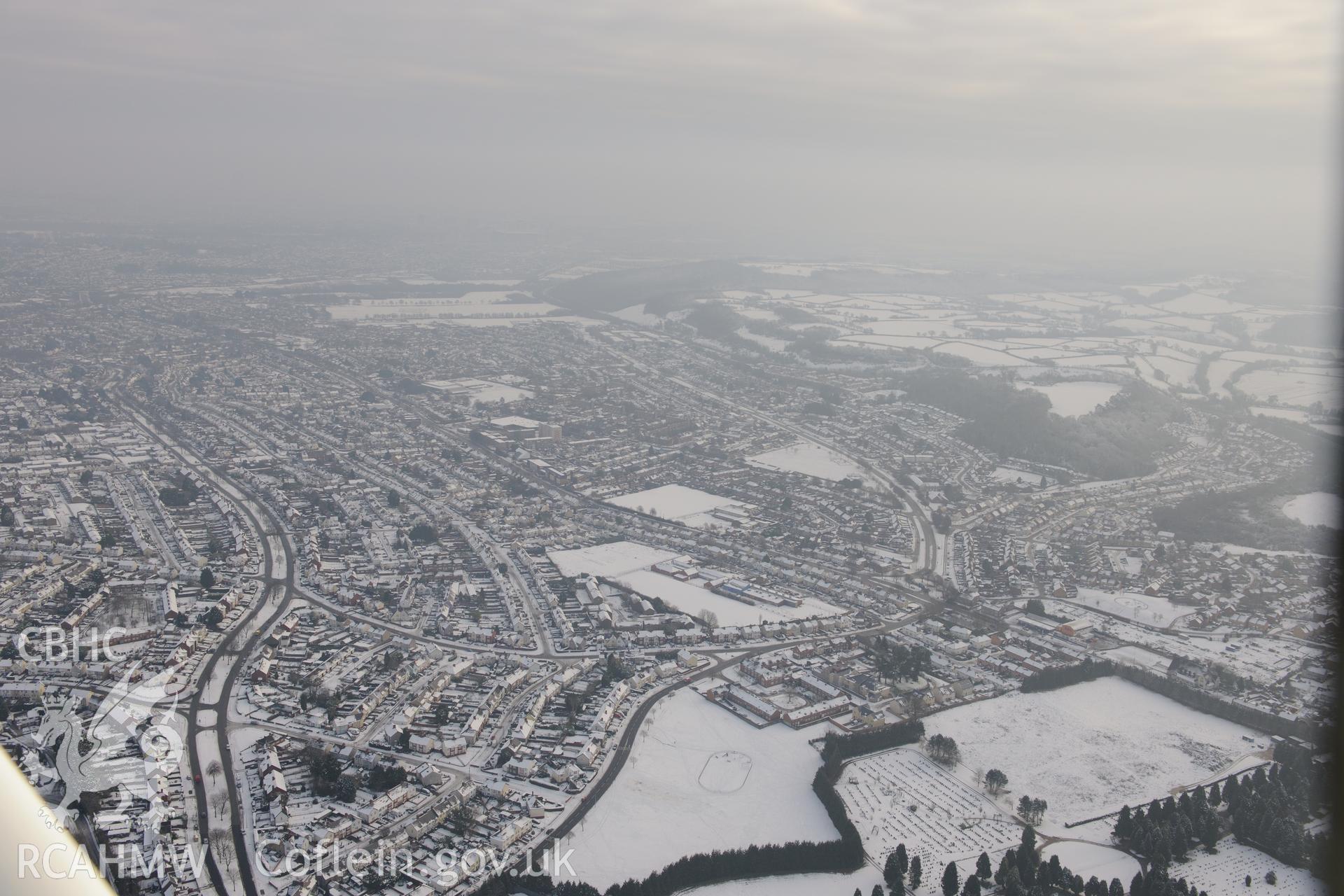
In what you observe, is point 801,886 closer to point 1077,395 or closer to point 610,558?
point 610,558

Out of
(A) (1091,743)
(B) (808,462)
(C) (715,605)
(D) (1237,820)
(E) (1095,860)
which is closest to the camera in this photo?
(E) (1095,860)

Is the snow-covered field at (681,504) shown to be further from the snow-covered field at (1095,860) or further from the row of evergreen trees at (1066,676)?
the snow-covered field at (1095,860)

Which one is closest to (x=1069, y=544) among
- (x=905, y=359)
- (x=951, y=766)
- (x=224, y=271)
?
(x=951, y=766)

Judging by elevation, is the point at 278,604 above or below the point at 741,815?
above

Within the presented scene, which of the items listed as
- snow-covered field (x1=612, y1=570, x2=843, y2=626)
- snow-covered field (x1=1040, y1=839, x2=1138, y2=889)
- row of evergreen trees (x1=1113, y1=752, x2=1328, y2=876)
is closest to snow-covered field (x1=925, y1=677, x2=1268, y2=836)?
snow-covered field (x1=1040, y1=839, x2=1138, y2=889)

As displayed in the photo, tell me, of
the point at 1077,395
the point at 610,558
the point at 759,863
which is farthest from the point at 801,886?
the point at 1077,395

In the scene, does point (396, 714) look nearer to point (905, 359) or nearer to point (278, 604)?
point (278, 604)
